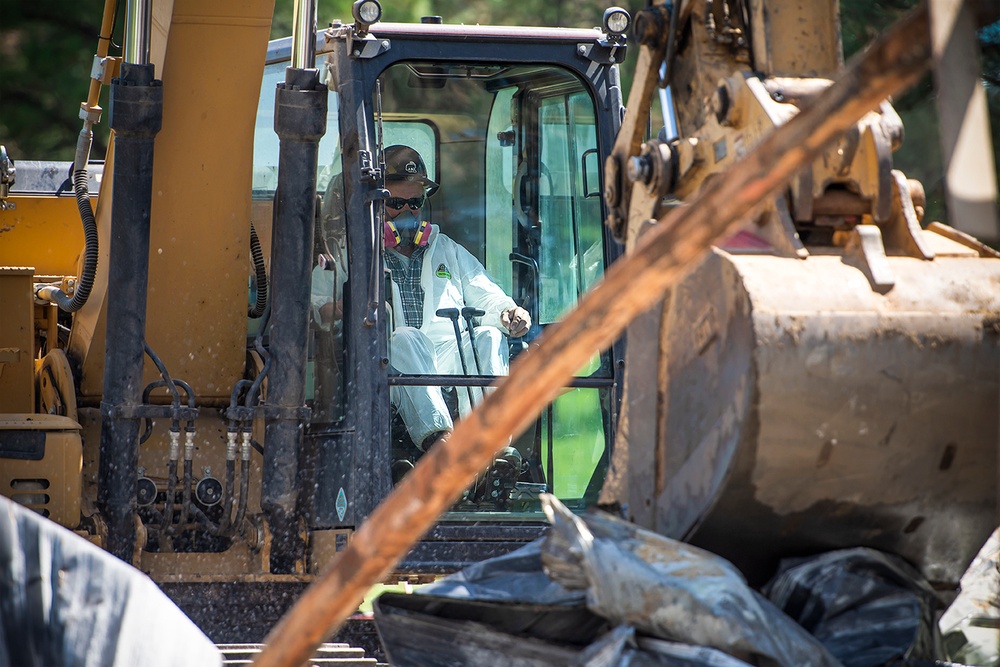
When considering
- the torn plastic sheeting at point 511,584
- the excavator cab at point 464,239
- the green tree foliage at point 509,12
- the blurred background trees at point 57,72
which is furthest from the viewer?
the green tree foliage at point 509,12

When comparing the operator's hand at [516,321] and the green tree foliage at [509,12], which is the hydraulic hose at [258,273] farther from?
the green tree foliage at [509,12]

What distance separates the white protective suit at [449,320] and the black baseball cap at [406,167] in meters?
0.18

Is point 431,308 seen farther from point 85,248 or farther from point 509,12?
point 509,12

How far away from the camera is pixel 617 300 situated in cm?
163

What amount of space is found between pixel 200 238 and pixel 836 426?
104 inches

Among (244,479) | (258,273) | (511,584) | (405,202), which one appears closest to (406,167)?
(405,202)

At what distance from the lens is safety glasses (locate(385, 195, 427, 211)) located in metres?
4.56

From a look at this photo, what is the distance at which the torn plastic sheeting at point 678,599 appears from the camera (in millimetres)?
1976

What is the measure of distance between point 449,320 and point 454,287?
0.14 metres

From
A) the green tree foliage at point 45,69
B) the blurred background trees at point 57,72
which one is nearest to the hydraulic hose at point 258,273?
the blurred background trees at point 57,72

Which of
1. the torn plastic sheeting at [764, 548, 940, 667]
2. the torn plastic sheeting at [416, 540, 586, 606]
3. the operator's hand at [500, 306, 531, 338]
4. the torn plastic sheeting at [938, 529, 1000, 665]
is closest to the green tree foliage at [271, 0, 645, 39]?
the operator's hand at [500, 306, 531, 338]

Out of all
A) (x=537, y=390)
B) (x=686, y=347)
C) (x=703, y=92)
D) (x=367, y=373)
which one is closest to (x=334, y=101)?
(x=367, y=373)

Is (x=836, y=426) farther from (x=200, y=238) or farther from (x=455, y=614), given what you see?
(x=200, y=238)

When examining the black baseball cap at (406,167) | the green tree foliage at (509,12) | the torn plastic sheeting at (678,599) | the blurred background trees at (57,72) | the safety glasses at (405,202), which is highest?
the green tree foliage at (509,12)
